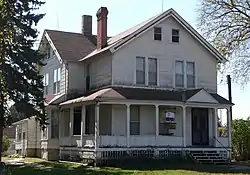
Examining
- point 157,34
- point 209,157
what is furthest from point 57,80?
point 209,157

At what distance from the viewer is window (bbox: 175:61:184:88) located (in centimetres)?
2965

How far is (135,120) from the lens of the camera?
28.1 metres

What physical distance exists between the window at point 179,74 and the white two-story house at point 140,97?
66mm

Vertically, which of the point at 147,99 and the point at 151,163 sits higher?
the point at 147,99

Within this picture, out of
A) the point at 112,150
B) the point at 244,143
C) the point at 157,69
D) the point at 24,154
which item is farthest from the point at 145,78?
the point at 24,154

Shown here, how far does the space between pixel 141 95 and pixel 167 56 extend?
4154 millimetres

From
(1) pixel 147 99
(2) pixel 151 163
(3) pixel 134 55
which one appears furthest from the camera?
(3) pixel 134 55

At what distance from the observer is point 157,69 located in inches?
1141

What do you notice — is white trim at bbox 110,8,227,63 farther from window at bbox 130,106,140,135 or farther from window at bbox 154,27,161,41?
window at bbox 130,106,140,135

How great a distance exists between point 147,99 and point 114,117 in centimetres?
247

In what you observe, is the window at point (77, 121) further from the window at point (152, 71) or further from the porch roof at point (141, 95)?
the window at point (152, 71)

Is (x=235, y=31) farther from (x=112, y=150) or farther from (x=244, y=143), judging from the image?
(x=112, y=150)

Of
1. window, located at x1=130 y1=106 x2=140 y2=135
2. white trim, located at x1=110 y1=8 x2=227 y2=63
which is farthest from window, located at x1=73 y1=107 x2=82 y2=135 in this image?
white trim, located at x1=110 y1=8 x2=227 y2=63

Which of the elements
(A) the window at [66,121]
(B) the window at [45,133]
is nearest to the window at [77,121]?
A: (A) the window at [66,121]
